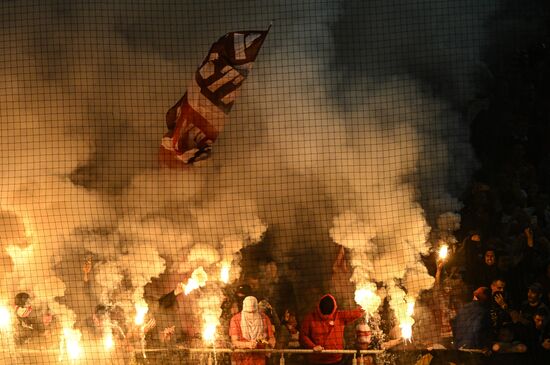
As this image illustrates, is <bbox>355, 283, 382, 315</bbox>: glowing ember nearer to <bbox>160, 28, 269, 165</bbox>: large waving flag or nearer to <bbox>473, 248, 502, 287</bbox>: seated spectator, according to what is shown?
<bbox>473, 248, 502, 287</bbox>: seated spectator

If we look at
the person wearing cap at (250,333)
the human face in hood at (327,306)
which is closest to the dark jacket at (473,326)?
the human face in hood at (327,306)

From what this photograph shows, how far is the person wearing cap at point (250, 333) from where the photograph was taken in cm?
499

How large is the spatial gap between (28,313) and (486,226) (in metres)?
2.83

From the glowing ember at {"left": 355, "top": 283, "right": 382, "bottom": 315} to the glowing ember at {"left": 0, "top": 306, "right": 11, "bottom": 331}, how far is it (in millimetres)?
2128

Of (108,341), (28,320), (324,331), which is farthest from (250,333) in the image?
(28,320)

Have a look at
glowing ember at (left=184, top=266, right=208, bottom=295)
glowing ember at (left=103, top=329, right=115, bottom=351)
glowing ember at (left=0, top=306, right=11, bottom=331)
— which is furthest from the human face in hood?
glowing ember at (left=0, top=306, right=11, bottom=331)

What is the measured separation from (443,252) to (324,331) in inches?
34.3

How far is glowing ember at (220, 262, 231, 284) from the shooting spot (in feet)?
17.4

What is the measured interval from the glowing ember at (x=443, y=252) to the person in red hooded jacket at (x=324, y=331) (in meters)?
0.63

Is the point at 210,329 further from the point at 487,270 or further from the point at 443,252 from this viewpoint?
the point at 487,270

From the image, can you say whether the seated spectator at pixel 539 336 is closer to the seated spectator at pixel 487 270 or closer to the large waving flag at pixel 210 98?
the seated spectator at pixel 487 270

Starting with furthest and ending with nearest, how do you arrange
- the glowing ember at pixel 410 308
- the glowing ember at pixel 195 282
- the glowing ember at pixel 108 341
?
the glowing ember at pixel 195 282 → the glowing ember at pixel 108 341 → the glowing ember at pixel 410 308

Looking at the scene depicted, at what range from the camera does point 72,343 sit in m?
5.18

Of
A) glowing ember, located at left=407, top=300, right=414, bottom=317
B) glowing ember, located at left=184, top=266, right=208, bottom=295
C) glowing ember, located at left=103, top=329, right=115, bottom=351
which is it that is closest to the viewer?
glowing ember, located at left=407, top=300, right=414, bottom=317
